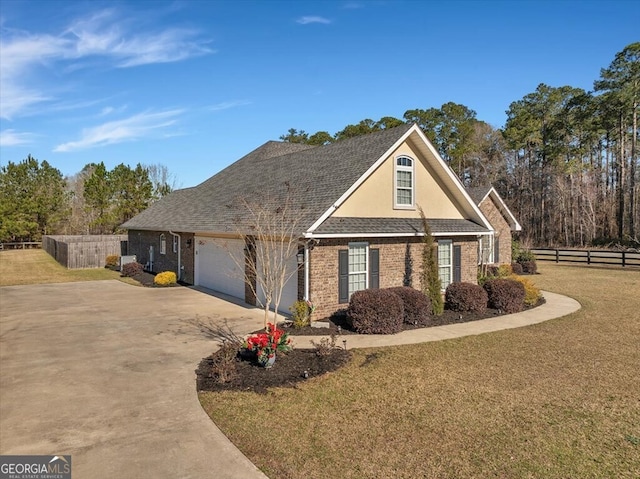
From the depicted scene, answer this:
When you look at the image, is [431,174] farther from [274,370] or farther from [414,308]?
[274,370]

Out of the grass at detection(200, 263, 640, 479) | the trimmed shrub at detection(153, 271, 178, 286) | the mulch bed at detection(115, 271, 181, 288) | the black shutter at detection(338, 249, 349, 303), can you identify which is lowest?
the grass at detection(200, 263, 640, 479)

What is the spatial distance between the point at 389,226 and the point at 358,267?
1.90m

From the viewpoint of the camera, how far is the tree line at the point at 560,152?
4756cm

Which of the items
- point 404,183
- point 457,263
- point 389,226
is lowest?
point 457,263

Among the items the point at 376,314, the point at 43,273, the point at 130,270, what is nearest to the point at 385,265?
the point at 376,314

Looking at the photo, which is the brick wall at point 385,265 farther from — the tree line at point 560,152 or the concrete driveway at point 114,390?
the tree line at point 560,152

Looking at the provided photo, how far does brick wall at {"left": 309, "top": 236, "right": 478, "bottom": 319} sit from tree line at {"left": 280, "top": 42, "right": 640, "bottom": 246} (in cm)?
3446

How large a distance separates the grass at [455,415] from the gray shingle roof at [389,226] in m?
4.32

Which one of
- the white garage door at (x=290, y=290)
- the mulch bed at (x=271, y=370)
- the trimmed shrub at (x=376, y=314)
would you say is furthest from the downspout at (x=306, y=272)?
the mulch bed at (x=271, y=370)

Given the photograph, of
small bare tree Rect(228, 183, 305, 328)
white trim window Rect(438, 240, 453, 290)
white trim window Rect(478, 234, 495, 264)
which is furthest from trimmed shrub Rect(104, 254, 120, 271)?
white trim window Rect(478, 234, 495, 264)

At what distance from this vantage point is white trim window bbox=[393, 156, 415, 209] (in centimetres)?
1585

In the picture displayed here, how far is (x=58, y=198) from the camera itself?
2031 inches

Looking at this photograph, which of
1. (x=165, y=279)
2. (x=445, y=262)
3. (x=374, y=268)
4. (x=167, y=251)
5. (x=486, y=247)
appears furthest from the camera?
(x=486, y=247)

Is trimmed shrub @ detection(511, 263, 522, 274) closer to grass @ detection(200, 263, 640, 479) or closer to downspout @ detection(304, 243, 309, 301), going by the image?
grass @ detection(200, 263, 640, 479)
